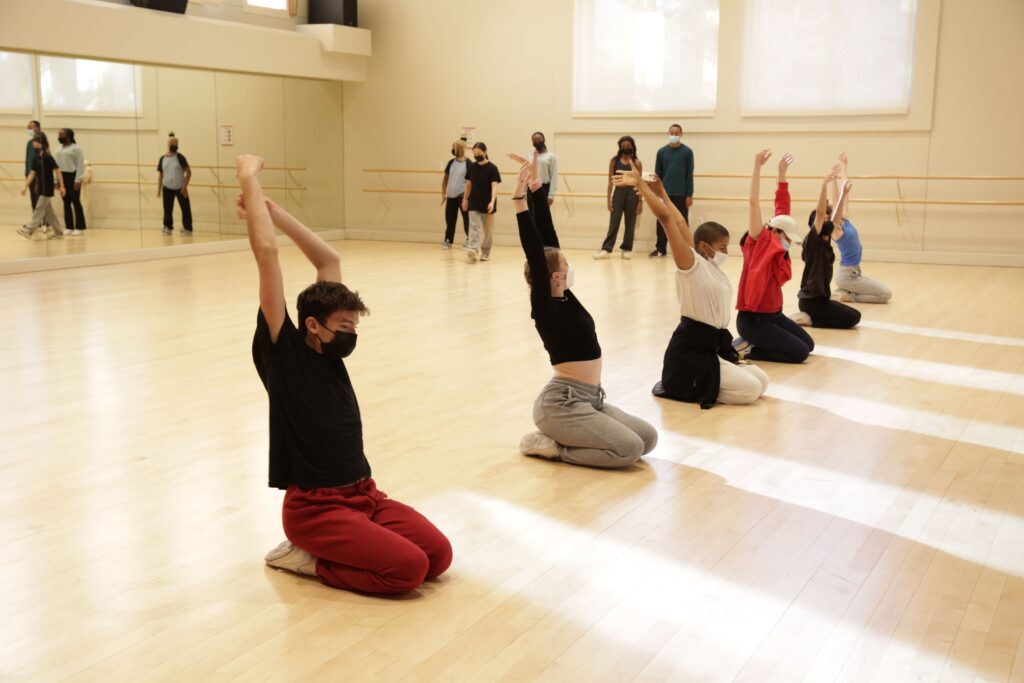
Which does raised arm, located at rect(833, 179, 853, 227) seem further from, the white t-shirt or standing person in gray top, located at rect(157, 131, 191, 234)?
standing person in gray top, located at rect(157, 131, 191, 234)

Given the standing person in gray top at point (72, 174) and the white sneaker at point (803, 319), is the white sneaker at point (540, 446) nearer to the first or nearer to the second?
the white sneaker at point (803, 319)

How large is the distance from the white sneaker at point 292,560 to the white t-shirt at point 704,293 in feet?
10.2

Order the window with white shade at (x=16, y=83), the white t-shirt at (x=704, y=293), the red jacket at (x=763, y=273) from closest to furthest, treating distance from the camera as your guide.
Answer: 1. the white t-shirt at (x=704, y=293)
2. the red jacket at (x=763, y=273)
3. the window with white shade at (x=16, y=83)

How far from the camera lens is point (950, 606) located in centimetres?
348

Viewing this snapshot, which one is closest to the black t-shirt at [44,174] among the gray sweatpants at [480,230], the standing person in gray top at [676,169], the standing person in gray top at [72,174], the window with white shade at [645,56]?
the standing person in gray top at [72,174]

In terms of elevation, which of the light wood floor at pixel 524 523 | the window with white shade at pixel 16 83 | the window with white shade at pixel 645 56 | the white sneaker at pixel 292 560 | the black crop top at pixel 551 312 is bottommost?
the light wood floor at pixel 524 523

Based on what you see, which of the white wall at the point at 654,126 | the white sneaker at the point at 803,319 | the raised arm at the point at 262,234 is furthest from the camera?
the white wall at the point at 654,126

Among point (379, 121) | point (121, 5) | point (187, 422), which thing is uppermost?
point (121, 5)

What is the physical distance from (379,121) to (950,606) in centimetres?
1574

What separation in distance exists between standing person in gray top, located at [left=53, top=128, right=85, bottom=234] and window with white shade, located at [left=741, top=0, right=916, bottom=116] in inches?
360

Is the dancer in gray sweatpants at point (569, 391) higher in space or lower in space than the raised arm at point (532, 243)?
lower

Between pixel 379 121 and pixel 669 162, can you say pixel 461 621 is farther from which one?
pixel 379 121

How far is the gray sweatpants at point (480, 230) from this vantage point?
1430cm

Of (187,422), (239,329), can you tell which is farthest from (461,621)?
(239,329)
